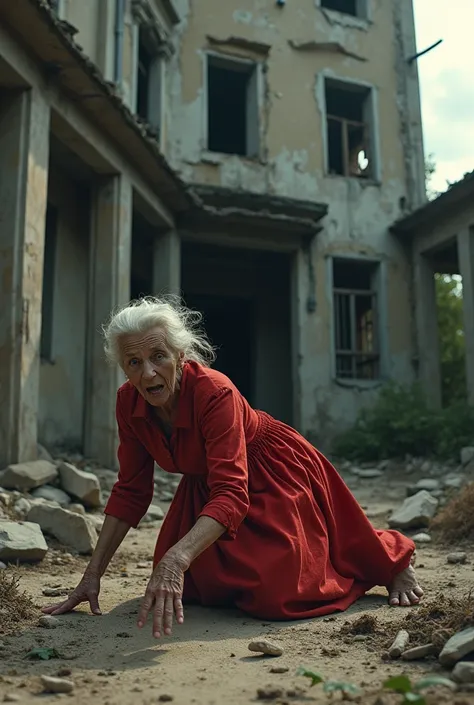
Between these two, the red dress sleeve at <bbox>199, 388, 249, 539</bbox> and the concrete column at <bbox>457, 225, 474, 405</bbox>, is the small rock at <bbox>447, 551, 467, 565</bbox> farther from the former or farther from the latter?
the concrete column at <bbox>457, 225, 474, 405</bbox>

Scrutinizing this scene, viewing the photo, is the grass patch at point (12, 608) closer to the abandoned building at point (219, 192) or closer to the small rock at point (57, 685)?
the small rock at point (57, 685)

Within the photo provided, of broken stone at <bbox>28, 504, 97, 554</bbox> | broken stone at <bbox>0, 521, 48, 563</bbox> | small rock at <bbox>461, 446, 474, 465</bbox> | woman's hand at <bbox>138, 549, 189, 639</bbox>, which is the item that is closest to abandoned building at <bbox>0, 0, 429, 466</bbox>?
broken stone at <bbox>28, 504, 97, 554</bbox>

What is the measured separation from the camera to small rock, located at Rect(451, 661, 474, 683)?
1851mm

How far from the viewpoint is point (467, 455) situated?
8648mm

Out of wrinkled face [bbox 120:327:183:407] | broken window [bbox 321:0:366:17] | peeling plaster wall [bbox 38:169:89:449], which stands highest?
broken window [bbox 321:0:366:17]

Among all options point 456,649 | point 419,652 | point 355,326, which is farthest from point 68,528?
point 355,326

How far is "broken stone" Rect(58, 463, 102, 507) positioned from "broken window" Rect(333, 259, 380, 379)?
21.5ft


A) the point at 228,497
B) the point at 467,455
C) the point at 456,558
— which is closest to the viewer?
the point at 228,497

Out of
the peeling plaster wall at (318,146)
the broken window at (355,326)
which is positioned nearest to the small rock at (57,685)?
the peeling plaster wall at (318,146)

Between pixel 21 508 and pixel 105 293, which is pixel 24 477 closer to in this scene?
pixel 21 508

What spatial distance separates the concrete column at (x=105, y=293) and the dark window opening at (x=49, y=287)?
0.48 metres

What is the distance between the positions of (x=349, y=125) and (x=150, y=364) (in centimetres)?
1120

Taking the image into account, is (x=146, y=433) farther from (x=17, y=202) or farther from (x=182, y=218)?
(x=182, y=218)

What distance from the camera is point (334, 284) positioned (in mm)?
12891
